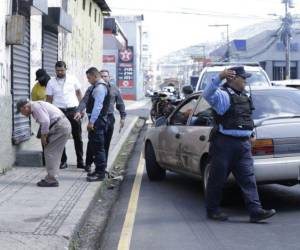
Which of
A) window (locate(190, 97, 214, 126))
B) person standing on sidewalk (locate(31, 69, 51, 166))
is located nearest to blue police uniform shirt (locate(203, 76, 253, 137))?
window (locate(190, 97, 214, 126))

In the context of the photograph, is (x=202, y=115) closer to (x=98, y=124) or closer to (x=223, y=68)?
(x=98, y=124)

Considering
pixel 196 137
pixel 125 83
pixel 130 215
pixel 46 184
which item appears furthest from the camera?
pixel 125 83

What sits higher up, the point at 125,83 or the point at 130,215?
the point at 125,83

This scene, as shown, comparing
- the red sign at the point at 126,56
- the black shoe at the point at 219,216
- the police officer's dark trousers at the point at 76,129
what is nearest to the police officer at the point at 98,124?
the police officer's dark trousers at the point at 76,129

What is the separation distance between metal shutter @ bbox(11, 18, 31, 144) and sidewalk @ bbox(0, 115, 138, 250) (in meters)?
1.05

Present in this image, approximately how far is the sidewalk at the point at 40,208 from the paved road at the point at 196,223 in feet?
1.51

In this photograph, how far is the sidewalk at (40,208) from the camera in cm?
636

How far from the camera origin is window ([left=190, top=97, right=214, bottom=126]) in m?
8.70

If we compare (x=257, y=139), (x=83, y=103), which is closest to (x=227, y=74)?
(x=257, y=139)

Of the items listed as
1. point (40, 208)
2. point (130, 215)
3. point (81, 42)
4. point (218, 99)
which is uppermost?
point (81, 42)

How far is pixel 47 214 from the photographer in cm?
753

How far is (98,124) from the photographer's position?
1010 centimetres

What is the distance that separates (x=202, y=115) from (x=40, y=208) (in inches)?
101

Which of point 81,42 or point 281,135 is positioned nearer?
point 281,135
